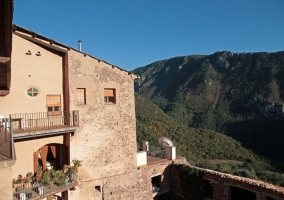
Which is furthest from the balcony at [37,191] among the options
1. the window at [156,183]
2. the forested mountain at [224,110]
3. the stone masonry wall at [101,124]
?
the forested mountain at [224,110]

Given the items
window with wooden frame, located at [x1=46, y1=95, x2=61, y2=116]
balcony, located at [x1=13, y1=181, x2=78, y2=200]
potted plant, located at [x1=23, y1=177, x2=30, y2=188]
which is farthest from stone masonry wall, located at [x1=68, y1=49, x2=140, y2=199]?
potted plant, located at [x1=23, y1=177, x2=30, y2=188]

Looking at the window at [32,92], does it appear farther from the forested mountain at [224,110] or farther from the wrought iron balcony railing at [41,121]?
the forested mountain at [224,110]

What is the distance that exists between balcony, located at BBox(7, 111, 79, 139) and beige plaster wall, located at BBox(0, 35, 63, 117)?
1.32 ft

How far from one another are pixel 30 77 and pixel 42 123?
8.72 feet

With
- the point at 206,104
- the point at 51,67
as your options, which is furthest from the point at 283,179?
the point at 206,104

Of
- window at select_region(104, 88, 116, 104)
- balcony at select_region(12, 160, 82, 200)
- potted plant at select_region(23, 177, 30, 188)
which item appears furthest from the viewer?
window at select_region(104, 88, 116, 104)

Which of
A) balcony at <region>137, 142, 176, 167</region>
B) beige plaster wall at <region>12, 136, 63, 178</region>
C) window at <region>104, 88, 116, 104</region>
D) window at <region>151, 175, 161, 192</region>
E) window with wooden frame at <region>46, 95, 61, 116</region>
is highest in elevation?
window at <region>104, 88, 116, 104</region>

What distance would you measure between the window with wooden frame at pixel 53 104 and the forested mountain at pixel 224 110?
29866mm

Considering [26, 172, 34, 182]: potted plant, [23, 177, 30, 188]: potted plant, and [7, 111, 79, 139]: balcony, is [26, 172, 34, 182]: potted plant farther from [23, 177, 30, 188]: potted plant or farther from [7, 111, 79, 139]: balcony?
[7, 111, 79, 139]: balcony

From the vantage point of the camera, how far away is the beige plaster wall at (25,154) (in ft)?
45.4

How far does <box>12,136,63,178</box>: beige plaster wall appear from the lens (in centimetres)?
1384

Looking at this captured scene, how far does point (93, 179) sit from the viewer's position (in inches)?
661

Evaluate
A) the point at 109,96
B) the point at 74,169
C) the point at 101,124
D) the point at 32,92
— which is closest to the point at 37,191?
the point at 74,169

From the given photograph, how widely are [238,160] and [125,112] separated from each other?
1899 inches
